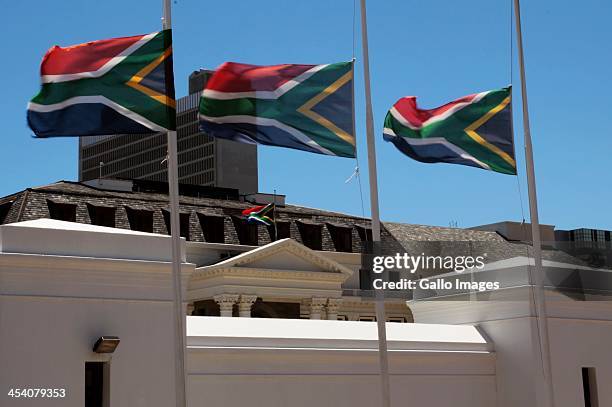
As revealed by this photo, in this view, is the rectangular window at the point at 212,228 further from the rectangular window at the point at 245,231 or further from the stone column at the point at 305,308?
the stone column at the point at 305,308

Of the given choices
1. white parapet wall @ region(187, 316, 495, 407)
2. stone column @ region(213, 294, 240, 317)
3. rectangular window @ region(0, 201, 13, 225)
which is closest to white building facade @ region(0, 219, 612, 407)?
white parapet wall @ region(187, 316, 495, 407)

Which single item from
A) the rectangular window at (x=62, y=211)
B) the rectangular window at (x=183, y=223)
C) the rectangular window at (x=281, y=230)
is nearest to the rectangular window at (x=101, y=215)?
the rectangular window at (x=62, y=211)

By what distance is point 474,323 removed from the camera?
26547mm

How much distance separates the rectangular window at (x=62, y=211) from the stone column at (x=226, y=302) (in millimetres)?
7958

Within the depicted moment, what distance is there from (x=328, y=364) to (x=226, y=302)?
107 feet

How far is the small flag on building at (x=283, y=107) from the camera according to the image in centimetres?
1986

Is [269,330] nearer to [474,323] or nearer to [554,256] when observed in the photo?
[474,323]

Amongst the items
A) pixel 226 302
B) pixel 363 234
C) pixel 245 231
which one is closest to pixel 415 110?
pixel 226 302

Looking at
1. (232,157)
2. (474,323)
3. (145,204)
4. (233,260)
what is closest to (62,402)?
(474,323)

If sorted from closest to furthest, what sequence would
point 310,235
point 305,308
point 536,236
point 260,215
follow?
point 536,236
point 260,215
point 305,308
point 310,235

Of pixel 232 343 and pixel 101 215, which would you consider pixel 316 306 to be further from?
pixel 232 343

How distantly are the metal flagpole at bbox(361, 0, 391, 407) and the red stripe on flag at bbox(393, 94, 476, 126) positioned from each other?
1.06 meters

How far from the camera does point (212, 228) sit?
6134cm

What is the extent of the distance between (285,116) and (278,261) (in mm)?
38509
